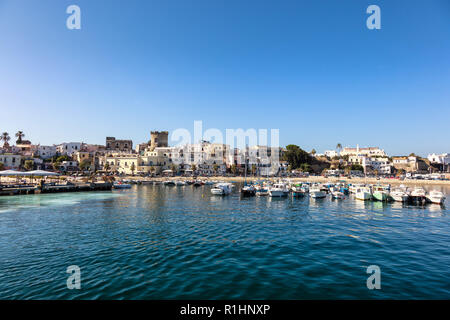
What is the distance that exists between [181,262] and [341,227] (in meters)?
15.9

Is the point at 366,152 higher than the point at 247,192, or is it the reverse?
the point at 366,152

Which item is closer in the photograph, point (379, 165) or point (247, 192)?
point (247, 192)

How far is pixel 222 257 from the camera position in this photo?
14.2 meters

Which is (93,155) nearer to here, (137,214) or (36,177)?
(36,177)

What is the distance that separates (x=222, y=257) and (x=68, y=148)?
145 m

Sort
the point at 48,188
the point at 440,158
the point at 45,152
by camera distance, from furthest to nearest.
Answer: the point at 440,158, the point at 45,152, the point at 48,188

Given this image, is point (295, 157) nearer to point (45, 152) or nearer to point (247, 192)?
point (247, 192)

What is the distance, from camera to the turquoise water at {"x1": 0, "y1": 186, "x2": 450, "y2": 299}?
10312 millimetres

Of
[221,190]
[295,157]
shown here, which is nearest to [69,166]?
[221,190]

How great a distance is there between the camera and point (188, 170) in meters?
115

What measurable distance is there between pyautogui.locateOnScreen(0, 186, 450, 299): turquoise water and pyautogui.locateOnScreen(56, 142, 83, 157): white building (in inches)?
4791

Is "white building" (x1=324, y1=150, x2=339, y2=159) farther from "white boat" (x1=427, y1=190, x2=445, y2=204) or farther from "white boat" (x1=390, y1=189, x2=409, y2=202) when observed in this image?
"white boat" (x1=427, y1=190, x2=445, y2=204)

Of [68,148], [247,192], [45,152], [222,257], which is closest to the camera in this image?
[222,257]
